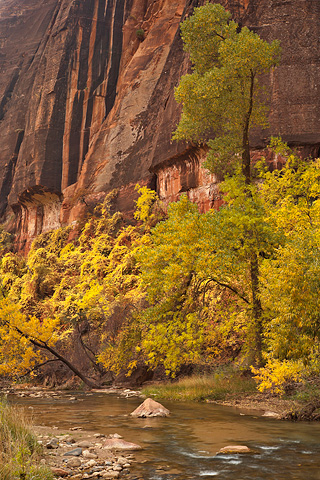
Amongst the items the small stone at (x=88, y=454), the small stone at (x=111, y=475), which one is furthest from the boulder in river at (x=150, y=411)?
the small stone at (x=111, y=475)

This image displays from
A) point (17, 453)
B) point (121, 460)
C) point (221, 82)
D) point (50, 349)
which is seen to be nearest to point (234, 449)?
point (121, 460)

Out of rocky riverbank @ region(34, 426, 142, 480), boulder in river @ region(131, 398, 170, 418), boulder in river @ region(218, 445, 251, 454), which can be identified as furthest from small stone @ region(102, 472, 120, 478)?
boulder in river @ region(131, 398, 170, 418)

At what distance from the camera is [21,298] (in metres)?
34.6

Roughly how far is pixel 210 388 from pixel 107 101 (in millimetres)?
32850

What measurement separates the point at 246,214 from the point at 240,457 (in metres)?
9.36

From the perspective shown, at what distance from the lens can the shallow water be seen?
6.77 meters

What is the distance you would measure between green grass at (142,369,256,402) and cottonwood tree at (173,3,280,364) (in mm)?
2007

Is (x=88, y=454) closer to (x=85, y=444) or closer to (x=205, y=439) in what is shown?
(x=85, y=444)

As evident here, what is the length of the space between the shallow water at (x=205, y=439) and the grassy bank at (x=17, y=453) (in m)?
1.54

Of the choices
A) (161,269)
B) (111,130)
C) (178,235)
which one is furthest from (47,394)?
(111,130)

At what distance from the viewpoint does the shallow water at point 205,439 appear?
22.2 ft

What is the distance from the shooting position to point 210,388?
16766 mm

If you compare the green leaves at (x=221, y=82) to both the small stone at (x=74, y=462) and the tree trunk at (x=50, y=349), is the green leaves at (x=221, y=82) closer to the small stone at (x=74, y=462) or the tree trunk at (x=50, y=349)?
the tree trunk at (x=50, y=349)

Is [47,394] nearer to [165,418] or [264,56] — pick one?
[165,418]
